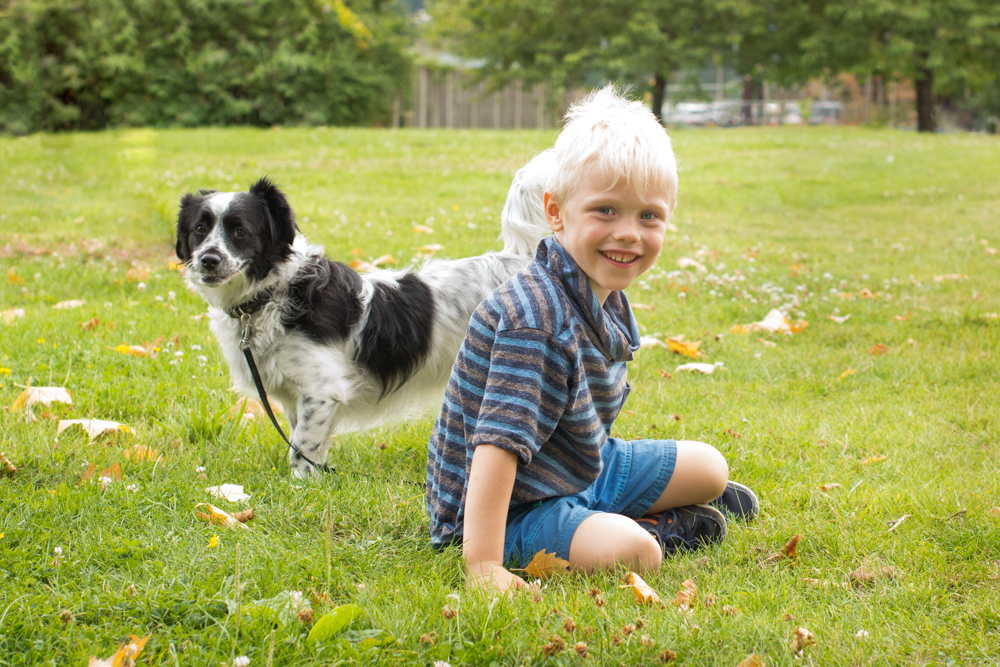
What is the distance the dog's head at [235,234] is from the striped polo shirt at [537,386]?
1309 mm

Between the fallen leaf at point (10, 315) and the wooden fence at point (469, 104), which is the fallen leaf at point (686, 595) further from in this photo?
the wooden fence at point (469, 104)

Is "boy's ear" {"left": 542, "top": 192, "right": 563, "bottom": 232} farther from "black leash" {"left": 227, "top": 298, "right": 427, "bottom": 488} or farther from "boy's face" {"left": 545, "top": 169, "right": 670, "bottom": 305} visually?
"black leash" {"left": 227, "top": 298, "right": 427, "bottom": 488}

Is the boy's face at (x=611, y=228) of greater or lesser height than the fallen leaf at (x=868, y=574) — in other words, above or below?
above

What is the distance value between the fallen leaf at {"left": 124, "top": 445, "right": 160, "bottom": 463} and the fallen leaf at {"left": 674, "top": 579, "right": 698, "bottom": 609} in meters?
1.98

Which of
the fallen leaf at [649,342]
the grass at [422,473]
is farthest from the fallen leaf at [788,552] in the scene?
the fallen leaf at [649,342]

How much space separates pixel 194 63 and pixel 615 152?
23.6m

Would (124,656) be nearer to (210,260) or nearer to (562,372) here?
(562,372)

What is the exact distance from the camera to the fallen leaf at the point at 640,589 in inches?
89.2

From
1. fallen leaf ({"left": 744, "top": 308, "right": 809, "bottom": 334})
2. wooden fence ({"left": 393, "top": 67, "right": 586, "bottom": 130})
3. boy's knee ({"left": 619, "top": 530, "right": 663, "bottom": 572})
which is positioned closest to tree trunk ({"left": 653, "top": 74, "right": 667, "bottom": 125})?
wooden fence ({"left": 393, "top": 67, "right": 586, "bottom": 130})

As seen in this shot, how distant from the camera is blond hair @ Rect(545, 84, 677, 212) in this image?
90.8 inches

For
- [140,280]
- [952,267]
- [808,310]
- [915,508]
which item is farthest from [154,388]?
[952,267]

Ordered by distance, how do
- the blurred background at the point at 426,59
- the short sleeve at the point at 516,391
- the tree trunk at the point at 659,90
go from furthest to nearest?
1. the tree trunk at the point at 659,90
2. the blurred background at the point at 426,59
3. the short sleeve at the point at 516,391

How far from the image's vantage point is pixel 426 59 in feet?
94.7

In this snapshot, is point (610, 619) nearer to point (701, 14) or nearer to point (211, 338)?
point (211, 338)
